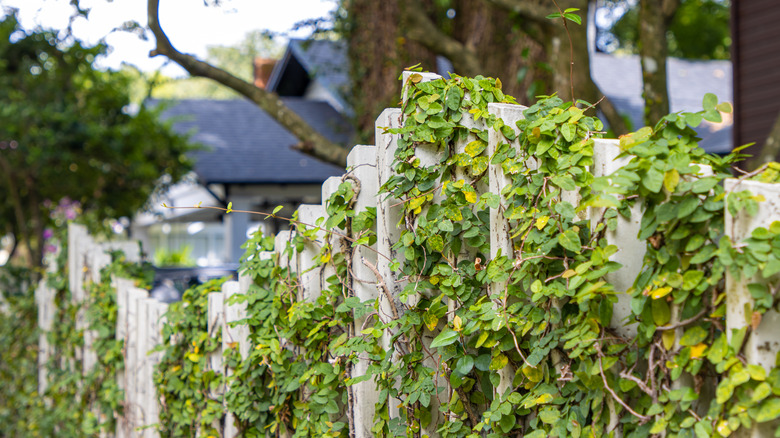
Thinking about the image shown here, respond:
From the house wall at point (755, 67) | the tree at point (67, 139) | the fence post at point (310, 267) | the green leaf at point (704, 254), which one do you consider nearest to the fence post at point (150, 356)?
the fence post at point (310, 267)

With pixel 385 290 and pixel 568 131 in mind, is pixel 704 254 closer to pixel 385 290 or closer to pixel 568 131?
pixel 568 131

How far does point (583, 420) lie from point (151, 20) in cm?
391

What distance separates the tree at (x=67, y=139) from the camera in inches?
295

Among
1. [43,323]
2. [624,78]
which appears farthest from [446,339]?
[624,78]

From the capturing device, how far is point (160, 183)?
395 inches

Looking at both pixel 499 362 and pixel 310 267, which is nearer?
pixel 499 362

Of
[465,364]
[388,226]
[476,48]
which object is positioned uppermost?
[476,48]

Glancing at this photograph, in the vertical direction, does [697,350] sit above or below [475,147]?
below

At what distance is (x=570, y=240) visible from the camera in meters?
1.41

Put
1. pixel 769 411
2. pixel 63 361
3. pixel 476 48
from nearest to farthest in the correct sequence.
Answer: pixel 769 411 < pixel 63 361 < pixel 476 48

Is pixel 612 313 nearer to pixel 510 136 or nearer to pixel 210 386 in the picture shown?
pixel 510 136

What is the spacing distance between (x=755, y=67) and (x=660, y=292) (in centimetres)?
867

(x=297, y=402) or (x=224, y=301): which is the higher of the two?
(x=224, y=301)

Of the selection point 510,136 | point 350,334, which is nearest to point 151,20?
point 350,334
